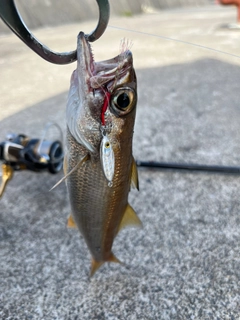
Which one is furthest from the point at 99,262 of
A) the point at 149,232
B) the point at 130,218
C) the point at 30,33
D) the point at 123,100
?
the point at 30,33

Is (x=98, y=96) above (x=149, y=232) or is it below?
above

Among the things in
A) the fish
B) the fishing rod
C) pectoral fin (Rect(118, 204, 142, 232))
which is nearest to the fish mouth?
the fish

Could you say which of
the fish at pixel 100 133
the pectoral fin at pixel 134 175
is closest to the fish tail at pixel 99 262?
the fish at pixel 100 133

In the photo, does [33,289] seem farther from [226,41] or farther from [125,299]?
[226,41]

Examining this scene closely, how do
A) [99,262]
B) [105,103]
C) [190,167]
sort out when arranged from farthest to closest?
1. [190,167]
2. [99,262]
3. [105,103]

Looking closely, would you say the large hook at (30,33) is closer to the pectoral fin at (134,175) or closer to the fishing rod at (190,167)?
the pectoral fin at (134,175)

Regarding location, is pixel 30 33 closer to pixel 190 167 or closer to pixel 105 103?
pixel 105 103

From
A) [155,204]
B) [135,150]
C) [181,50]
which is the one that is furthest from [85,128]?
[181,50]
